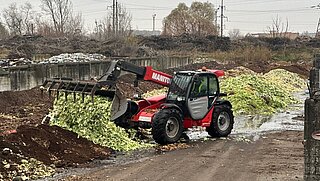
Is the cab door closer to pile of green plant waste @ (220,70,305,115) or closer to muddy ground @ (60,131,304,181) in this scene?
muddy ground @ (60,131,304,181)

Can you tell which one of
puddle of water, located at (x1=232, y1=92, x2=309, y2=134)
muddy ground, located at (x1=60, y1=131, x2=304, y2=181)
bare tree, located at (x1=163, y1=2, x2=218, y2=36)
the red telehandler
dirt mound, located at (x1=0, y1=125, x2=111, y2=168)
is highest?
bare tree, located at (x1=163, y1=2, x2=218, y2=36)

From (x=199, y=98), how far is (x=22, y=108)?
7.00 m

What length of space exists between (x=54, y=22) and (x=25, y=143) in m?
59.2

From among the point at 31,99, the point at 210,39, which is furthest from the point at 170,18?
the point at 31,99

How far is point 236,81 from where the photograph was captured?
2323 centimetres

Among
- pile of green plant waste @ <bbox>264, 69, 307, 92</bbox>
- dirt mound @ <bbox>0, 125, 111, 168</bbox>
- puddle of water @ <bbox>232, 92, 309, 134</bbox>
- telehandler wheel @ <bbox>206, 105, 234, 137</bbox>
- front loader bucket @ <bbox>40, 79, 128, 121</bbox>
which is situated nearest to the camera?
dirt mound @ <bbox>0, 125, 111, 168</bbox>

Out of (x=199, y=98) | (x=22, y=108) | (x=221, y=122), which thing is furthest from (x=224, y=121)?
(x=22, y=108)

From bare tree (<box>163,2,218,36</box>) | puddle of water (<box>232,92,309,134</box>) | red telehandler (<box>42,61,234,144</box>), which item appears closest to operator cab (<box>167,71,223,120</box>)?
red telehandler (<box>42,61,234,144</box>)

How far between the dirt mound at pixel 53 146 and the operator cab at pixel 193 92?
266 centimetres

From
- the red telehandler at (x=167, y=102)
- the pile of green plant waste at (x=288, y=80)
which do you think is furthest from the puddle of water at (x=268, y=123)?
the pile of green plant waste at (x=288, y=80)

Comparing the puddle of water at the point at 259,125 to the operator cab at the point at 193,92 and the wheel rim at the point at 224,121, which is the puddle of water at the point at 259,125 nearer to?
the wheel rim at the point at 224,121

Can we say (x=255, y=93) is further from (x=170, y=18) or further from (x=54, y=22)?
(x=170, y=18)

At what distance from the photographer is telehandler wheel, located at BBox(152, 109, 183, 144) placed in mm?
12312

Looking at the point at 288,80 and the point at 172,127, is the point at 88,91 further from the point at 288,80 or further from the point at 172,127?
the point at 288,80
